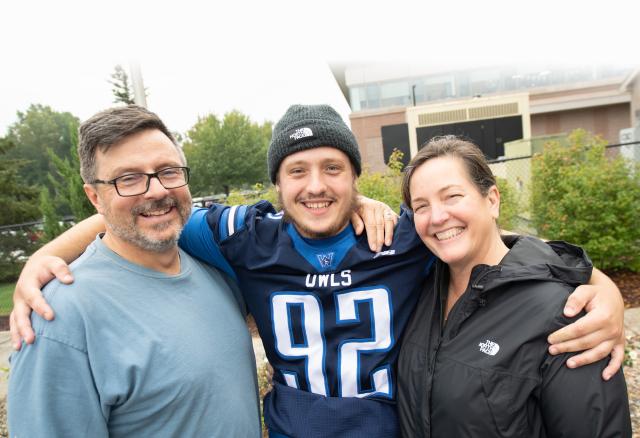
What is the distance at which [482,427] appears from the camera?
1456mm

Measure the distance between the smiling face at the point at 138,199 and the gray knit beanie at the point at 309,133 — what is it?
0.56m

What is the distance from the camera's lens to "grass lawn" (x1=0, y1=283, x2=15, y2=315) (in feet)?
32.1

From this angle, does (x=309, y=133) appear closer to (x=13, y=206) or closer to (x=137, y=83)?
(x=137, y=83)

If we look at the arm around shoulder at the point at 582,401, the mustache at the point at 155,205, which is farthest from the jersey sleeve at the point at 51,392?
the arm around shoulder at the point at 582,401

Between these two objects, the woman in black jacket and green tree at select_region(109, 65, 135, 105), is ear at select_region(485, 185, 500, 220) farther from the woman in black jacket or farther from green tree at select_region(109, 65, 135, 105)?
green tree at select_region(109, 65, 135, 105)

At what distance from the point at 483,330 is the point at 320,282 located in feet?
2.41

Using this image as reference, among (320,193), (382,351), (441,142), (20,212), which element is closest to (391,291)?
(382,351)

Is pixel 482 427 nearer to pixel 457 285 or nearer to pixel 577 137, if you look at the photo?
pixel 457 285

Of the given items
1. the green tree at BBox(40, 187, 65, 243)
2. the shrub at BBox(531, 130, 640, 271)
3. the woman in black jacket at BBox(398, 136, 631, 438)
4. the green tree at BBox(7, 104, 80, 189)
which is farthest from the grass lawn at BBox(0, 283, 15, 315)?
the green tree at BBox(7, 104, 80, 189)

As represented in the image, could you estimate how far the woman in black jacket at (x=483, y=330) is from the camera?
1402mm

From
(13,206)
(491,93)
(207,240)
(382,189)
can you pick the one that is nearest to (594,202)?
(382,189)

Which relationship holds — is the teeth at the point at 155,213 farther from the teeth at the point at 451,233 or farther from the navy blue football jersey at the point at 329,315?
the teeth at the point at 451,233

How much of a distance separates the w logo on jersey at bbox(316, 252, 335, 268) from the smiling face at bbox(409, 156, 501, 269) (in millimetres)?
431

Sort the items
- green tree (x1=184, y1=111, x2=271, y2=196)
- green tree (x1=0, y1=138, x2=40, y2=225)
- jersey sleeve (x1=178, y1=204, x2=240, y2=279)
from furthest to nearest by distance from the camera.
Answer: green tree (x1=184, y1=111, x2=271, y2=196)
green tree (x1=0, y1=138, x2=40, y2=225)
jersey sleeve (x1=178, y1=204, x2=240, y2=279)
